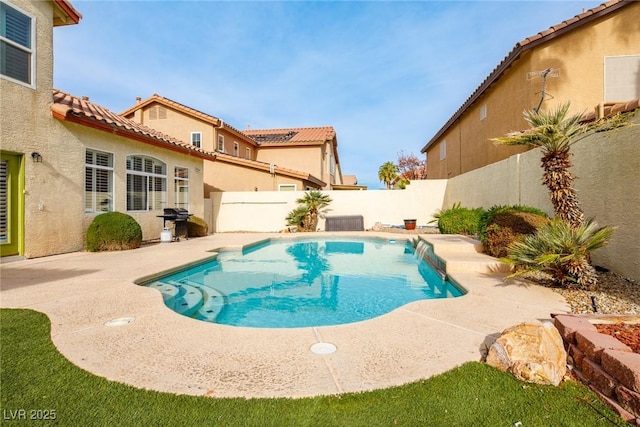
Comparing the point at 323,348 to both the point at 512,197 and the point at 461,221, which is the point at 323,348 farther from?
the point at 461,221

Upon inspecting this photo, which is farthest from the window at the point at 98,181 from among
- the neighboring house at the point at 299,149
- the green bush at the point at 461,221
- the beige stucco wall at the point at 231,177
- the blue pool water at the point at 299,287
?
the neighboring house at the point at 299,149

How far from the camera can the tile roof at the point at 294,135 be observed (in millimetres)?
26303

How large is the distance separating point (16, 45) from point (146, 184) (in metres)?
5.74

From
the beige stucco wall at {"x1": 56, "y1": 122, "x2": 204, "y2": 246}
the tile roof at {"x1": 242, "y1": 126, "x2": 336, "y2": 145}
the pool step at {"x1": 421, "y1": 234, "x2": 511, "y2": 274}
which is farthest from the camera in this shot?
the tile roof at {"x1": 242, "y1": 126, "x2": 336, "y2": 145}

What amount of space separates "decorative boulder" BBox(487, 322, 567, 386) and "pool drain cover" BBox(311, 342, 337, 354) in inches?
60.7

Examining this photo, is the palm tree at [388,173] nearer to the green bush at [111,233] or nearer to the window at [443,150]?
the window at [443,150]

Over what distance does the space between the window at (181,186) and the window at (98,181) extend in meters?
3.56

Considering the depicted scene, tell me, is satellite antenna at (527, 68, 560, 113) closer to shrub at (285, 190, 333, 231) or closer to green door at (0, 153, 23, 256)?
shrub at (285, 190, 333, 231)

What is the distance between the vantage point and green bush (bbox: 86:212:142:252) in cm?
1004

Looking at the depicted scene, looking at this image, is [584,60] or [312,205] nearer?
[584,60]

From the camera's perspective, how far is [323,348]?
3.41 m

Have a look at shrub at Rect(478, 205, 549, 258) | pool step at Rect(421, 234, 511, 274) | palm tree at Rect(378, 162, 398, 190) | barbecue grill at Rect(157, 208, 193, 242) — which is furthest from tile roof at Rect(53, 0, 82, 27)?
palm tree at Rect(378, 162, 398, 190)

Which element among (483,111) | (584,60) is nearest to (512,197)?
(584,60)

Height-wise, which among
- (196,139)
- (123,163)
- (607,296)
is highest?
(196,139)
